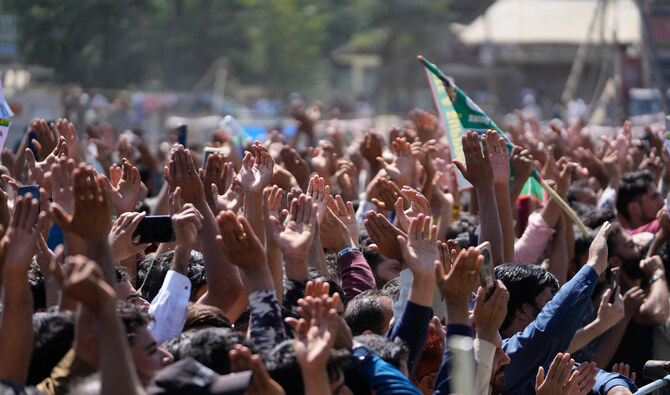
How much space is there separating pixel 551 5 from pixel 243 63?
1471 cm

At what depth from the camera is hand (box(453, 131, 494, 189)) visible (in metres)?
5.03

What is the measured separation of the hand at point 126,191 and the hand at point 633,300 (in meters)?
2.69

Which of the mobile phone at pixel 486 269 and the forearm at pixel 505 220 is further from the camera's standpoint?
the forearm at pixel 505 220

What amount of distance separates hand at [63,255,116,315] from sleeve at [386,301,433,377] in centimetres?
117

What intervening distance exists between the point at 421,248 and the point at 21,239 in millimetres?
1389

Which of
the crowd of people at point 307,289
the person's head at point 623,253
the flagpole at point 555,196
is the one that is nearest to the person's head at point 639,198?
the crowd of people at point 307,289

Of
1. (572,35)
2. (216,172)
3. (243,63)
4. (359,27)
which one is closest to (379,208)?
(216,172)

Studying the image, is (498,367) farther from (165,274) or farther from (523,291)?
(165,274)

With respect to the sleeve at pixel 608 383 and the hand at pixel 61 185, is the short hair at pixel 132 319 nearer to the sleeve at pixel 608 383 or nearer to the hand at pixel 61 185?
the hand at pixel 61 185

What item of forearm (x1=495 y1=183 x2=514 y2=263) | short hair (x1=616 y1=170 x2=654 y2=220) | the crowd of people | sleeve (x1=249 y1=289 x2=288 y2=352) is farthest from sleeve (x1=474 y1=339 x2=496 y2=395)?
short hair (x1=616 y1=170 x2=654 y2=220)

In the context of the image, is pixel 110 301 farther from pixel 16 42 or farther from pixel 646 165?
pixel 16 42

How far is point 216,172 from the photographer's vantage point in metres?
5.10

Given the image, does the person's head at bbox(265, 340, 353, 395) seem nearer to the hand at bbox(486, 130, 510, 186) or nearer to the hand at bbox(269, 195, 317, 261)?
the hand at bbox(269, 195, 317, 261)

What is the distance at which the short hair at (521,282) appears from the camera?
→ 4.59 m
